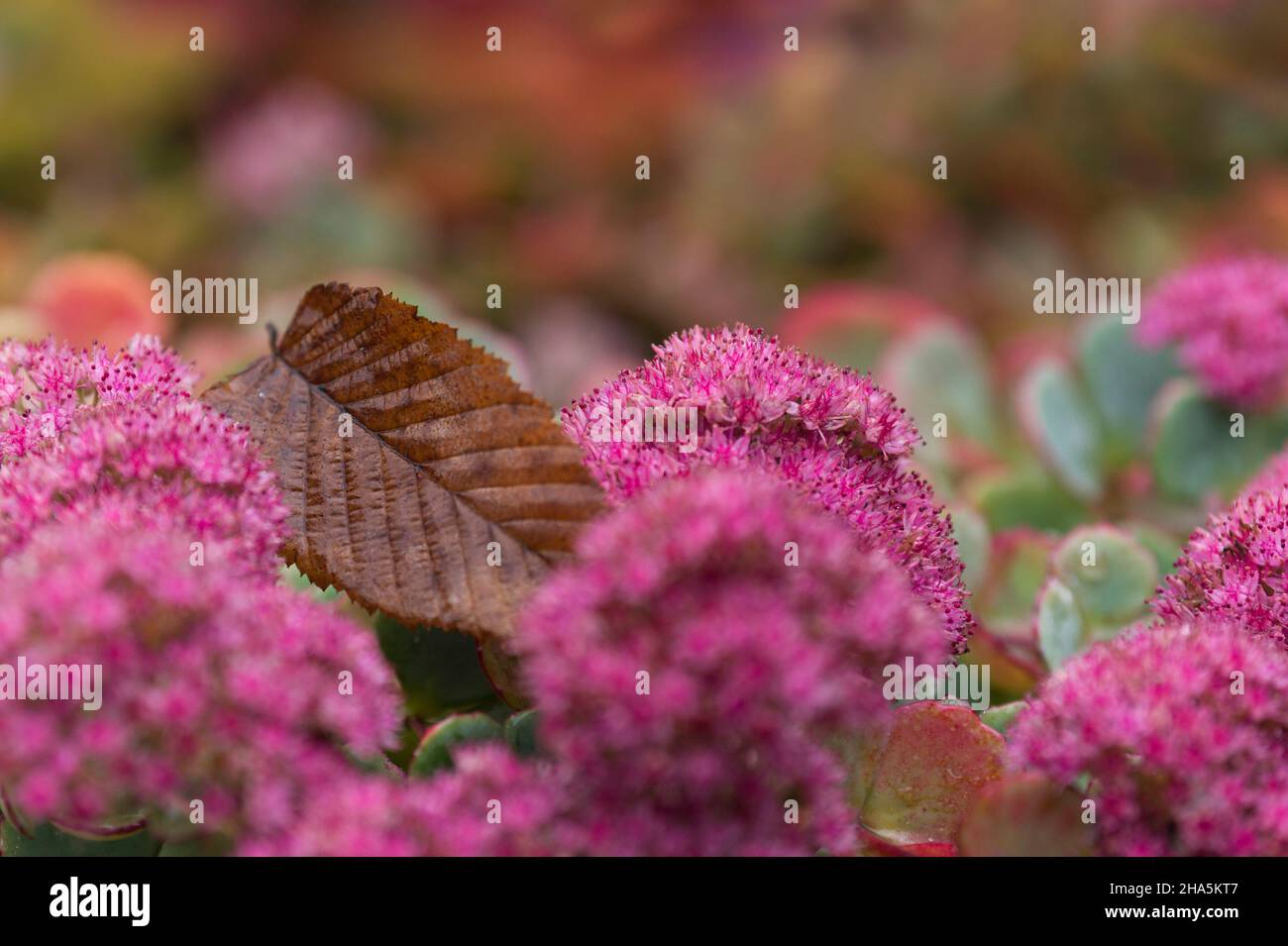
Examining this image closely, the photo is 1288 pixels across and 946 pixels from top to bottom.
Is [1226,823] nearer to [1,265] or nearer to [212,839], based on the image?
[212,839]

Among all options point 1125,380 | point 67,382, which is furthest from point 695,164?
point 67,382

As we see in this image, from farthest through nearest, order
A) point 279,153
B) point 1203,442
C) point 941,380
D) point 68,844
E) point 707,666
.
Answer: point 279,153 → point 941,380 → point 1203,442 → point 68,844 → point 707,666

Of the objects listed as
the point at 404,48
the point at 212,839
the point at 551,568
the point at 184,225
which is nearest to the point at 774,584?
the point at 551,568

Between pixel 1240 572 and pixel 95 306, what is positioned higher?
pixel 95 306

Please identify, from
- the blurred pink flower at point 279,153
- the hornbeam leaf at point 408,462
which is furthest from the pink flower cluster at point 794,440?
the blurred pink flower at point 279,153

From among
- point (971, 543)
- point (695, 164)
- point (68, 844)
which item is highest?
point (695, 164)

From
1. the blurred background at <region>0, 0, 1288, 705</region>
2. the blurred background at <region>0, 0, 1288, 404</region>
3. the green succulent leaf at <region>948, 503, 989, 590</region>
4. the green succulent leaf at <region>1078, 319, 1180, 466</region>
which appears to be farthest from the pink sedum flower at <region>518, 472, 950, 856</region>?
the blurred background at <region>0, 0, 1288, 404</region>

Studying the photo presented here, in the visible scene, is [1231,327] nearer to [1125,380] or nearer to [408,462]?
[1125,380]
